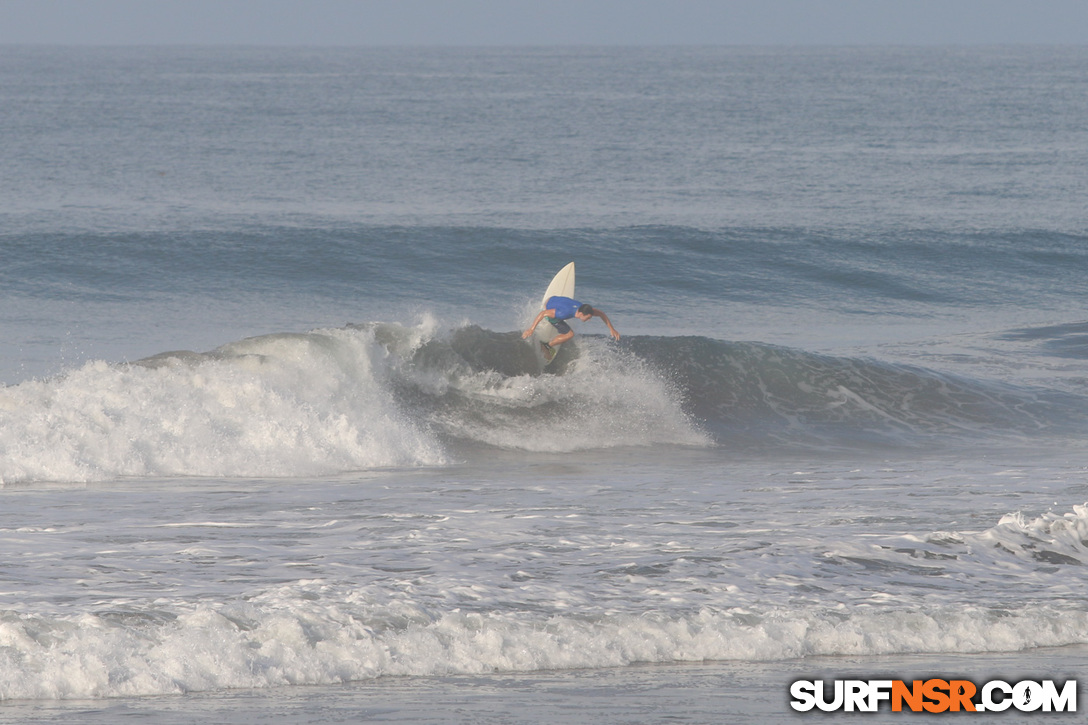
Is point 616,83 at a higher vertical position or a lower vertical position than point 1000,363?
higher

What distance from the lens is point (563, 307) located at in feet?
45.0

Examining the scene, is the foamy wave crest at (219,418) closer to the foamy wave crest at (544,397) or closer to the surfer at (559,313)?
the foamy wave crest at (544,397)

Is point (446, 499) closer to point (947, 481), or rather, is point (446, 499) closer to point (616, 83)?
point (947, 481)

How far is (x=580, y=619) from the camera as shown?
20.6 feet

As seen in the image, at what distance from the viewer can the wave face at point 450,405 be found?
11.4 metres

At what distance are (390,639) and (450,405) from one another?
324 inches

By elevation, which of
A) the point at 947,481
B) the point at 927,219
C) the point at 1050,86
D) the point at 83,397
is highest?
the point at 1050,86

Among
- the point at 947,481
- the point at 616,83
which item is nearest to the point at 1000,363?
the point at 947,481

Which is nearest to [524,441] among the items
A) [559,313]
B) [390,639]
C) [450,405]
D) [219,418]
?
[450,405]

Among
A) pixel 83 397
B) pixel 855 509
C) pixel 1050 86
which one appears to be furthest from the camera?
pixel 1050 86

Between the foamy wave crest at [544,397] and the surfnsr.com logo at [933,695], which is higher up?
the foamy wave crest at [544,397]

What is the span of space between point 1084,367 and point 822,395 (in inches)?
181

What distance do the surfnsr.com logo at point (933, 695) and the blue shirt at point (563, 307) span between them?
27.6 ft

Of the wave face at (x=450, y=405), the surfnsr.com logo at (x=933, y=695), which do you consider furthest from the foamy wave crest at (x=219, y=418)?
the surfnsr.com logo at (x=933, y=695)
